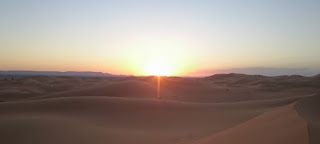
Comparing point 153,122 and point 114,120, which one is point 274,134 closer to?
point 153,122

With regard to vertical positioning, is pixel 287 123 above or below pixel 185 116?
above

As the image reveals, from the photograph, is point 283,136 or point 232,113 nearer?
point 283,136

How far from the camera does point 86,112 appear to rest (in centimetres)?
892

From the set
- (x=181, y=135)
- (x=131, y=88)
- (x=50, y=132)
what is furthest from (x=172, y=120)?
(x=131, y=88)

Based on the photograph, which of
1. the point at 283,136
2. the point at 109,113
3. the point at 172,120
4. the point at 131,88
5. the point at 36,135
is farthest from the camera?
the point at 131,88

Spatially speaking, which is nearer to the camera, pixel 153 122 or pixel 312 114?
pixel 312 114

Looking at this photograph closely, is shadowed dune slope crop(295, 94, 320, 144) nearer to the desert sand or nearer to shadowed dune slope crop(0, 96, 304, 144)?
the desert sand

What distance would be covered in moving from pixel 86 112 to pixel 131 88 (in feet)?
32.6

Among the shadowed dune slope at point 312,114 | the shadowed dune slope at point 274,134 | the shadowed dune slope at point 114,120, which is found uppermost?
the shadowed dune slope at point 312,114

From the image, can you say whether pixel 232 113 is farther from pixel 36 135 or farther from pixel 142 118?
pixel 36 135

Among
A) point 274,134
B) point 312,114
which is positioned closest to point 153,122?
point 312,114

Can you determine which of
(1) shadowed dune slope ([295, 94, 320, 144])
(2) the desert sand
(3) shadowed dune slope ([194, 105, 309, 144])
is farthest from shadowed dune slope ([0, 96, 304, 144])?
(1) shadowed dune slope ([295, 94, 320, 144])

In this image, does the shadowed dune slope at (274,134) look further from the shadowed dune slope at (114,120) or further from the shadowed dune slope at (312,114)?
the shadowed dune slope at (114,120)

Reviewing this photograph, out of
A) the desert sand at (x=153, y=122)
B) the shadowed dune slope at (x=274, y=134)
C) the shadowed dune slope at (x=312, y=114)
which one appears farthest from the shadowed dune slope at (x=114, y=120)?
the shadowed dune slope at (x=312, y=114)
